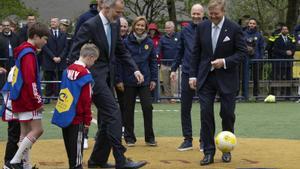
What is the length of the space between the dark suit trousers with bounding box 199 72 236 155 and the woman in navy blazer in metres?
1.72

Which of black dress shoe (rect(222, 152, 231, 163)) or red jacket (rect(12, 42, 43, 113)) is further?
black dress shoe (rect(222, 152, 231, 163))

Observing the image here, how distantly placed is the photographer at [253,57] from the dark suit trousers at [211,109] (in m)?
9.80

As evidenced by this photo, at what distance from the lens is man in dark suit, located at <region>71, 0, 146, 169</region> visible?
823 cm

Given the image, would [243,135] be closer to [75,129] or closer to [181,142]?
[181,142]

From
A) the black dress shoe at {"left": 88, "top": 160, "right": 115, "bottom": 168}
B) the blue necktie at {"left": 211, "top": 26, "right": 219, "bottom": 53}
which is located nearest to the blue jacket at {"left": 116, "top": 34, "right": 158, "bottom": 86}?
the blue necktie at {"left": 211, "top": 26, "right": 219, "bottom": 53}

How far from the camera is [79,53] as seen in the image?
8.48 metres

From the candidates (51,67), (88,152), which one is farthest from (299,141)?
(51,67)

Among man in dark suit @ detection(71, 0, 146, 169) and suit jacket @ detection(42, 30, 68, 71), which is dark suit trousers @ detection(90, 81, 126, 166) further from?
suit jacket @ detection(42, 30, 68, 71)

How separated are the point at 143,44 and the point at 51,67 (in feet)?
24.5

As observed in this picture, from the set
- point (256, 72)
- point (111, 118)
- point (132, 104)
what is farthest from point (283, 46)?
point (111, 118)

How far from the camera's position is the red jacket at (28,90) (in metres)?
7.83

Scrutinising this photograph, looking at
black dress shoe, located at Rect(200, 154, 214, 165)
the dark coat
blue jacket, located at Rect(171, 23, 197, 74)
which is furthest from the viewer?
the dark coat

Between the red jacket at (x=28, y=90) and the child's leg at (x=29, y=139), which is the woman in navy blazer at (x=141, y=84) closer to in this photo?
the child's leg at (x=29, y=139)

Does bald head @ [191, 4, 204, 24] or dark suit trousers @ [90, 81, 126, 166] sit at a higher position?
bald head @ [191, 4, 204, 24]
